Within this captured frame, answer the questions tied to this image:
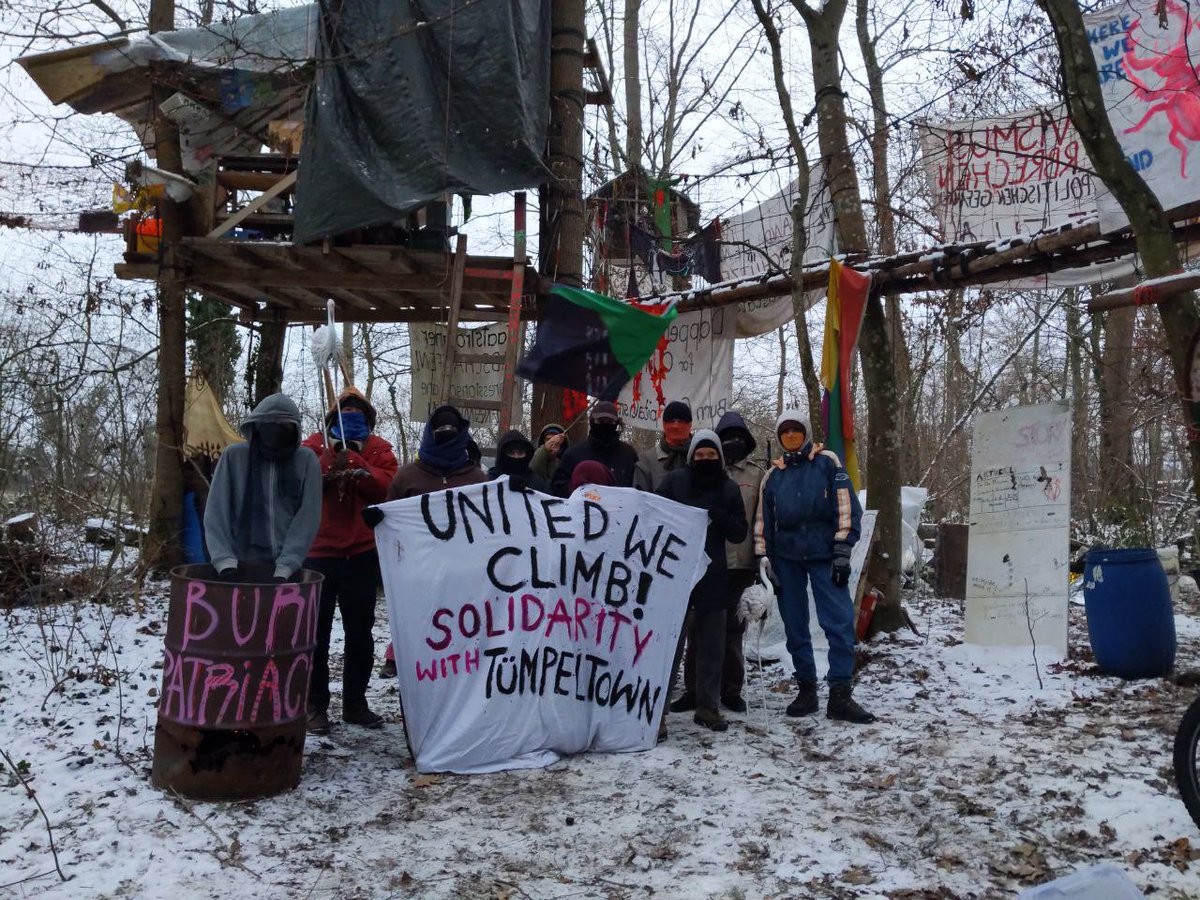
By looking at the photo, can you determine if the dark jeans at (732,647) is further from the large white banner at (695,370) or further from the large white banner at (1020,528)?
the large white banner at (695,370)

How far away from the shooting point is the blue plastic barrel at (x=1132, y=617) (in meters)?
6.98

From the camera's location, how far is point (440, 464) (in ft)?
19.0

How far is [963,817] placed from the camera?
14.6 ft

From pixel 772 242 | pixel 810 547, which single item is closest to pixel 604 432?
pixel 810 547

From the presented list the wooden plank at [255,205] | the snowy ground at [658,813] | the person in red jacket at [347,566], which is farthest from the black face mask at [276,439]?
the wooden plank at [255,205]

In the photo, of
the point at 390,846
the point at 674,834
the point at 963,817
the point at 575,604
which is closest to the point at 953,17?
the point at 575,604

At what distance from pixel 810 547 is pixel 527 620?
2051 mm

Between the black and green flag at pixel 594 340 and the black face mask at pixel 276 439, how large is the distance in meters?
4.13

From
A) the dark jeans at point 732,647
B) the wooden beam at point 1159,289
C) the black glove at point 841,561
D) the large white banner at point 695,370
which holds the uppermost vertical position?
the large white banner at point 695,370

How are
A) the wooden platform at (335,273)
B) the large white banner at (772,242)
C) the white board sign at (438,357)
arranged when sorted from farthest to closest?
the white board sign at (438,357) < the wooden platform at (335,273) < the large white banner at (772,242)

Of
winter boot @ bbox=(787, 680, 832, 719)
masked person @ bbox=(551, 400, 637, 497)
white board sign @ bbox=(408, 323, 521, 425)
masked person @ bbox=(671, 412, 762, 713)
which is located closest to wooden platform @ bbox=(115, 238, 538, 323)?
white board sign @ bbox=(408, 323, 521, 425)

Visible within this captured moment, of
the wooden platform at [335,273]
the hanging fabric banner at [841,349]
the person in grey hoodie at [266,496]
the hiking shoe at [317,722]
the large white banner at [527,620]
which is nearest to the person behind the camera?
the person in grey hoodie at [266,496]

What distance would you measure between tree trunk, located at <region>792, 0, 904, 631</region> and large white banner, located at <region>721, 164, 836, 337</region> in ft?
0.87

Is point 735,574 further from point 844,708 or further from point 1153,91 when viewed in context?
point 1153,91
